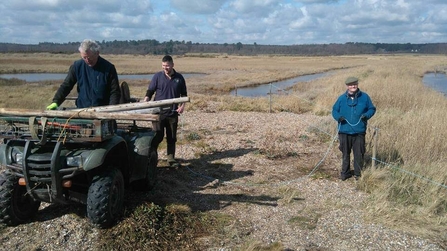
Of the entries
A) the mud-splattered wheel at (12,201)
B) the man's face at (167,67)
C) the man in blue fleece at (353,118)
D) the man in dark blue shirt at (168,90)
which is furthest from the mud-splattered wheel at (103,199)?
the man in blue fleece at (353,118)

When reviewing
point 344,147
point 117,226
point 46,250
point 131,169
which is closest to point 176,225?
point 117,226

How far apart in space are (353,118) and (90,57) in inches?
157

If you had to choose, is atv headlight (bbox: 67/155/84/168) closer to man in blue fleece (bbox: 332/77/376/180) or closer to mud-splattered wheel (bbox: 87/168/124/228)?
mud-splattered wheel (bbox: 87/168/124/228)

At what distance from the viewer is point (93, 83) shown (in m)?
5.07

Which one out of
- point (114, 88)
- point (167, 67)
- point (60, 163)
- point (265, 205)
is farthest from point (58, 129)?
point (265, 205)

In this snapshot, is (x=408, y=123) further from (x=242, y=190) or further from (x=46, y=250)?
(x=46, y=250)

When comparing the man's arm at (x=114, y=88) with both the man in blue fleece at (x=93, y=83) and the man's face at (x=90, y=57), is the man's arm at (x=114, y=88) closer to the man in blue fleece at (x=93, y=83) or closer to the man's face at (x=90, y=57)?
the man in blue fleece at (x=93, y=83)

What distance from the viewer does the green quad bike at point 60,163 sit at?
399 cm

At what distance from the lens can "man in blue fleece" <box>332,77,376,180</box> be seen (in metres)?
6.18

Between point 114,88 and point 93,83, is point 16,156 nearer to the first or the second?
point 93,83

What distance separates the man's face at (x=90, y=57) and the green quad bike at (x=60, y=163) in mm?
741

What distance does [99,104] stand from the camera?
515 cm

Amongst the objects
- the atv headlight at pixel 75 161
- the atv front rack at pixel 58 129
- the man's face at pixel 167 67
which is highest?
the man's face at pixel 167 67

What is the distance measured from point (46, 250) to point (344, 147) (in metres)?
4.58
